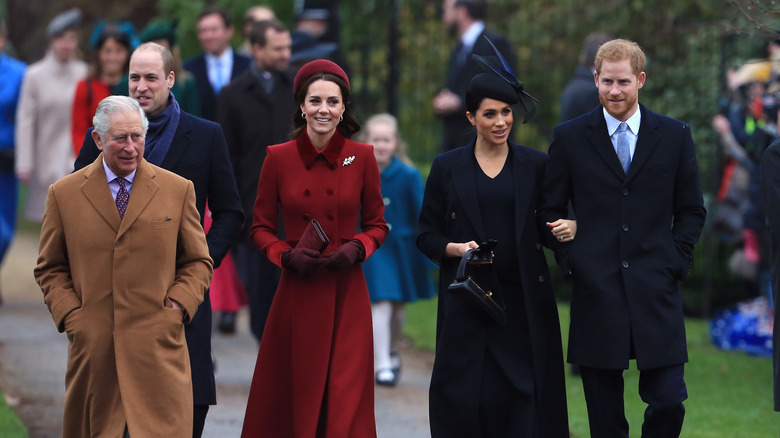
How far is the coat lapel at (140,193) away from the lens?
5.33 meters

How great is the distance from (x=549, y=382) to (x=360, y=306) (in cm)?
96

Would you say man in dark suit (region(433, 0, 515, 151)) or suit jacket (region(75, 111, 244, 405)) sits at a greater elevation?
man in dark suit (region(433, 0, 515, 151))

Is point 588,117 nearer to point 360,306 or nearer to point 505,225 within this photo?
point 505,225

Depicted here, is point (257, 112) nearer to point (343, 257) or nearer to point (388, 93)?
point (343, 257)

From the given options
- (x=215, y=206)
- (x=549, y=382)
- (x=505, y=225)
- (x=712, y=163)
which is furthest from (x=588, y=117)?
(x=712, y=163)

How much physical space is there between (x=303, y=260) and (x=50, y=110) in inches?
241

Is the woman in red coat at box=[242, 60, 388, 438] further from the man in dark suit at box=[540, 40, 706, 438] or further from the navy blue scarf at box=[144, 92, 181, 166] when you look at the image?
the man in dark suit at box=[540, 40, 706, 438]

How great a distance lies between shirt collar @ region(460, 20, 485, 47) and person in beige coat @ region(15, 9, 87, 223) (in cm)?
332

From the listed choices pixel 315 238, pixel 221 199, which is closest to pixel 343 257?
pixel 315 238

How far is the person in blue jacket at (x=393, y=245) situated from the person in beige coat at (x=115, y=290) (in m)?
3.61

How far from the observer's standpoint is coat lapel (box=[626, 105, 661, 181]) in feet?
19.6

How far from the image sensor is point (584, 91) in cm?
922

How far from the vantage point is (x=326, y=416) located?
235 inches

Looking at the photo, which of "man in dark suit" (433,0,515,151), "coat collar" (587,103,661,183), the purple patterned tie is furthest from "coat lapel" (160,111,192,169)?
"man in dark suit" (433,0,515,151)
